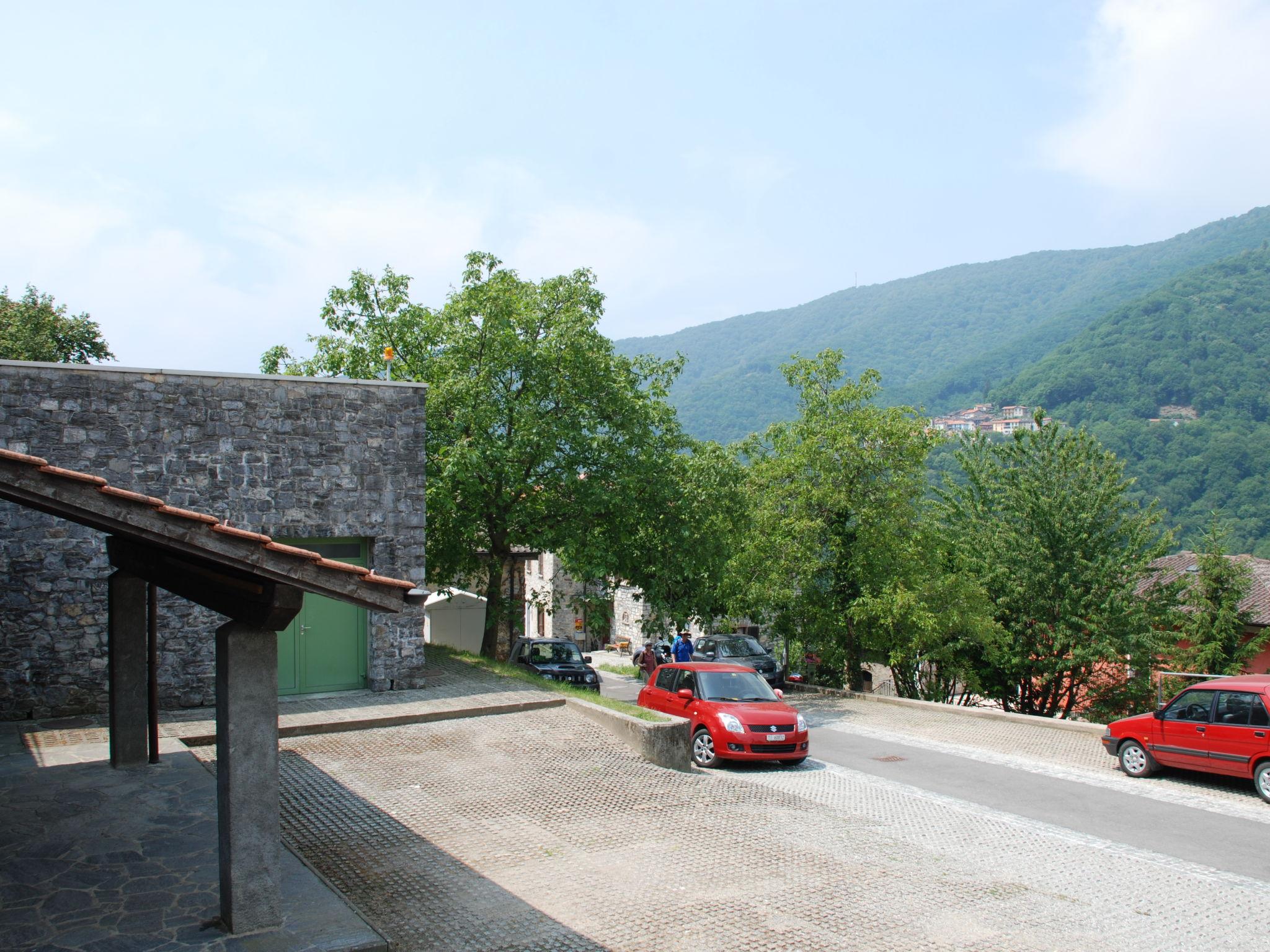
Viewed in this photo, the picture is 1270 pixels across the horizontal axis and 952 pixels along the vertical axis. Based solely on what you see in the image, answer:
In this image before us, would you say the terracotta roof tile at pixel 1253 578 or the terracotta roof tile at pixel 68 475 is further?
the terracotta roof tile at pixel 1253 578

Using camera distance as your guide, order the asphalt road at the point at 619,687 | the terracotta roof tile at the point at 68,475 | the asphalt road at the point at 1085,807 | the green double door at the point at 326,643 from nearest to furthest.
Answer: the terracotta roof tile at the point at 68,475 < the asphalt road at the point at 1085,807 < the green double door at the point at 326,643 < the asphalt road at the point at 619,687

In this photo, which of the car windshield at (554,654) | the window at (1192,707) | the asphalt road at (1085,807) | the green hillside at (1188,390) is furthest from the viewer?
the green hillside at (1188,390)

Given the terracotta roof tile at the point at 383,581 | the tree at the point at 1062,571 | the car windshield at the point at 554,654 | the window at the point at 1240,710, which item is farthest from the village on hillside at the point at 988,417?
the terracotta roof tile at the point at 383,581

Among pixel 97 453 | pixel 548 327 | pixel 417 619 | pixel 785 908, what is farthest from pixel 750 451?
pixel 785 908

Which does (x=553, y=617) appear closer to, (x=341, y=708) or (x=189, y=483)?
(x=341, y=708)

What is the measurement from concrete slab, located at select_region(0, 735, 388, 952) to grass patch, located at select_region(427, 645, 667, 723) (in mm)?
6077

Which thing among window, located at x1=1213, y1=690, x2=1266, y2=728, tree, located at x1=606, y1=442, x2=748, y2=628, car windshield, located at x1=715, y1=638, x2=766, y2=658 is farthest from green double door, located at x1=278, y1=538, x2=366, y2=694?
car windshield, located at x1=715, y1=638, x2=766, y2=658

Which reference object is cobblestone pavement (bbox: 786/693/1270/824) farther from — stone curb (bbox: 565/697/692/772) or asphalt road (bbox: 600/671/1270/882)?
stone curb (bbox: 565/697/692/772)

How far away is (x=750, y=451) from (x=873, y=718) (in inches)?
387

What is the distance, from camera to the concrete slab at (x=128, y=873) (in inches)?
232

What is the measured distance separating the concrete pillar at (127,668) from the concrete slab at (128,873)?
280mm

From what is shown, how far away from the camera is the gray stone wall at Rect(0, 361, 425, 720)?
12500 millimetres

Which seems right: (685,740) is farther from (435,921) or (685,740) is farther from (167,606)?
(167,606)

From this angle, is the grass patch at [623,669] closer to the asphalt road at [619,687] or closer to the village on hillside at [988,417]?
the asphalt road at [619,687]
